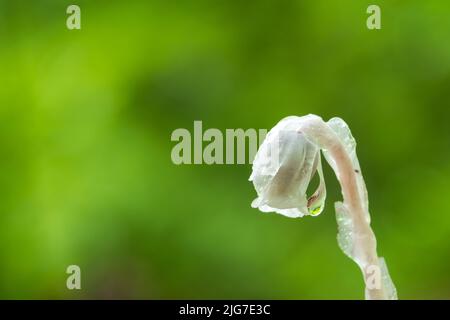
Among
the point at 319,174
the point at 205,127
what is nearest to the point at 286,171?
the point at 319,174

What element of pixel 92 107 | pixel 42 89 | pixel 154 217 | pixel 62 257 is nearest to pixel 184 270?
pixel 154 217

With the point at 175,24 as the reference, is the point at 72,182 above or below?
below

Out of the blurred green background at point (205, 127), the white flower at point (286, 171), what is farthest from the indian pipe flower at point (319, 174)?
the blurred green background at point (205, 127)

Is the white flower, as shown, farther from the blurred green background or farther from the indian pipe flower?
the blurred green background

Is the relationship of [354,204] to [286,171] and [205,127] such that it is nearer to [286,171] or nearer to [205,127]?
[286,171]

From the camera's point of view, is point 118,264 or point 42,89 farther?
point 42,89

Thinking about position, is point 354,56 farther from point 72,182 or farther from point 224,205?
point 72,182

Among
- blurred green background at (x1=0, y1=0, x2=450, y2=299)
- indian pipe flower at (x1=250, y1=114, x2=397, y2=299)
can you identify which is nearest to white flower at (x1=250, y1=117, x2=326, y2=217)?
indian pipe flower at (x1=250, y1=114, x2=397, y2=299)
